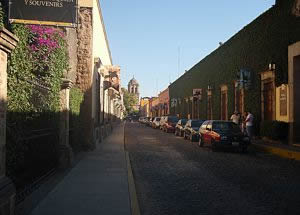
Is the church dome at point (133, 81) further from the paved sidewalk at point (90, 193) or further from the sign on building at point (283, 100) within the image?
the paved sidewalk at point (90, 193)

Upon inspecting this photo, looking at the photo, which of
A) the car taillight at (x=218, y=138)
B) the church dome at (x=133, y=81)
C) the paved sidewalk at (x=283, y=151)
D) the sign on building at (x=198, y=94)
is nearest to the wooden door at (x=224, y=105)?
the sign on building at (x=198, y=94)

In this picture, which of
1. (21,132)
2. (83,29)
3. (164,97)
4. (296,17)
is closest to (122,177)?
(21,132)

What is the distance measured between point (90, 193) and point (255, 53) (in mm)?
17777

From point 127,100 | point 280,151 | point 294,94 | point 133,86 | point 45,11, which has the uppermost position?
point 133,86

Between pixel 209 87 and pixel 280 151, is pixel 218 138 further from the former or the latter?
pixel 209 87

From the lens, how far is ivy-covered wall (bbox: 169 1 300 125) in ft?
60.2

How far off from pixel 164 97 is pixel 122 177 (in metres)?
67.5

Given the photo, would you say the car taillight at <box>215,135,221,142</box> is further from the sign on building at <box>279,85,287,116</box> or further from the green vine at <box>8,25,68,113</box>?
the green vine at <box>8,25,68,113</box>

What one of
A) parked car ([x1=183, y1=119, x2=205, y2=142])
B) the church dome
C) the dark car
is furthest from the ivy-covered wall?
the church dome

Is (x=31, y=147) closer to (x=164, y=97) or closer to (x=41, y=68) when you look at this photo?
(x=41, y=68)

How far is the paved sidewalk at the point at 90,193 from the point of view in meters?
6.18

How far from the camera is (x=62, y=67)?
11148mm

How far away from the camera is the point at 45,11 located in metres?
9.05

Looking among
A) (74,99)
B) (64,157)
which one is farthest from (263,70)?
(64,157)
